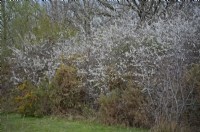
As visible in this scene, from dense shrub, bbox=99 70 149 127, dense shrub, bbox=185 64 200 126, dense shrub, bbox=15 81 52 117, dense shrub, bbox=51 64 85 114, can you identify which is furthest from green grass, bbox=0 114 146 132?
dense shrub, bbox=185 64 200 126

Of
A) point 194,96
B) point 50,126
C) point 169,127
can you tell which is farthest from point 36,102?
point 194,96

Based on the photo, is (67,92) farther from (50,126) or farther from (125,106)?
(125,106)

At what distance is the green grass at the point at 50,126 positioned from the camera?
10.1 meters

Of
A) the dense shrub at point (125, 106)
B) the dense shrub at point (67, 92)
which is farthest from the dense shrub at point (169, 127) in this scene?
the dense shrub at point (67, 92)

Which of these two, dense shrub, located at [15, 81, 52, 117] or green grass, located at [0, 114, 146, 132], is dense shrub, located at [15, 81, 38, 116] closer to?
dense shrub, located at [15, 81, 52, 117]

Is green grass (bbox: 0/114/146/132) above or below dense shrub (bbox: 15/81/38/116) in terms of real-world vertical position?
below

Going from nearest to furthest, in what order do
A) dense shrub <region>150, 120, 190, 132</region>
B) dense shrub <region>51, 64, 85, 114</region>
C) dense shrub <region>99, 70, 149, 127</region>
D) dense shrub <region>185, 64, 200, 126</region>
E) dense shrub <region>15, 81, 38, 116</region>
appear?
1. dense shrub <region>150, 120, 190, 132</region>
2. dense shrub <region>185, 64, 200, 126</region>
3. dense shrub <region>99, 70, 149, 127</region>
4. dense shrub <region>15, 81, 38, 116</region>
5. dense shrub <region>51, 64, 85, 114</region>

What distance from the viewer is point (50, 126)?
34.4 ft

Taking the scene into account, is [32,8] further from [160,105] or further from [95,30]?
[160,105]

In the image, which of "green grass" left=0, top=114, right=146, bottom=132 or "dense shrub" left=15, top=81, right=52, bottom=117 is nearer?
"green grass" left=0, top=114, right=146, bottom=132

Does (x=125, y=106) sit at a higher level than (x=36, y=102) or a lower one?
lower

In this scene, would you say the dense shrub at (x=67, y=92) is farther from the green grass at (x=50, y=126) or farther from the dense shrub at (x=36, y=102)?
the green grass at (x=50, y=126)

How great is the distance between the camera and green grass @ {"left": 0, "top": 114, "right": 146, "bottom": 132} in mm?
10070

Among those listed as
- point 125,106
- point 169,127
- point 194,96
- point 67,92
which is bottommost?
point 169,127
